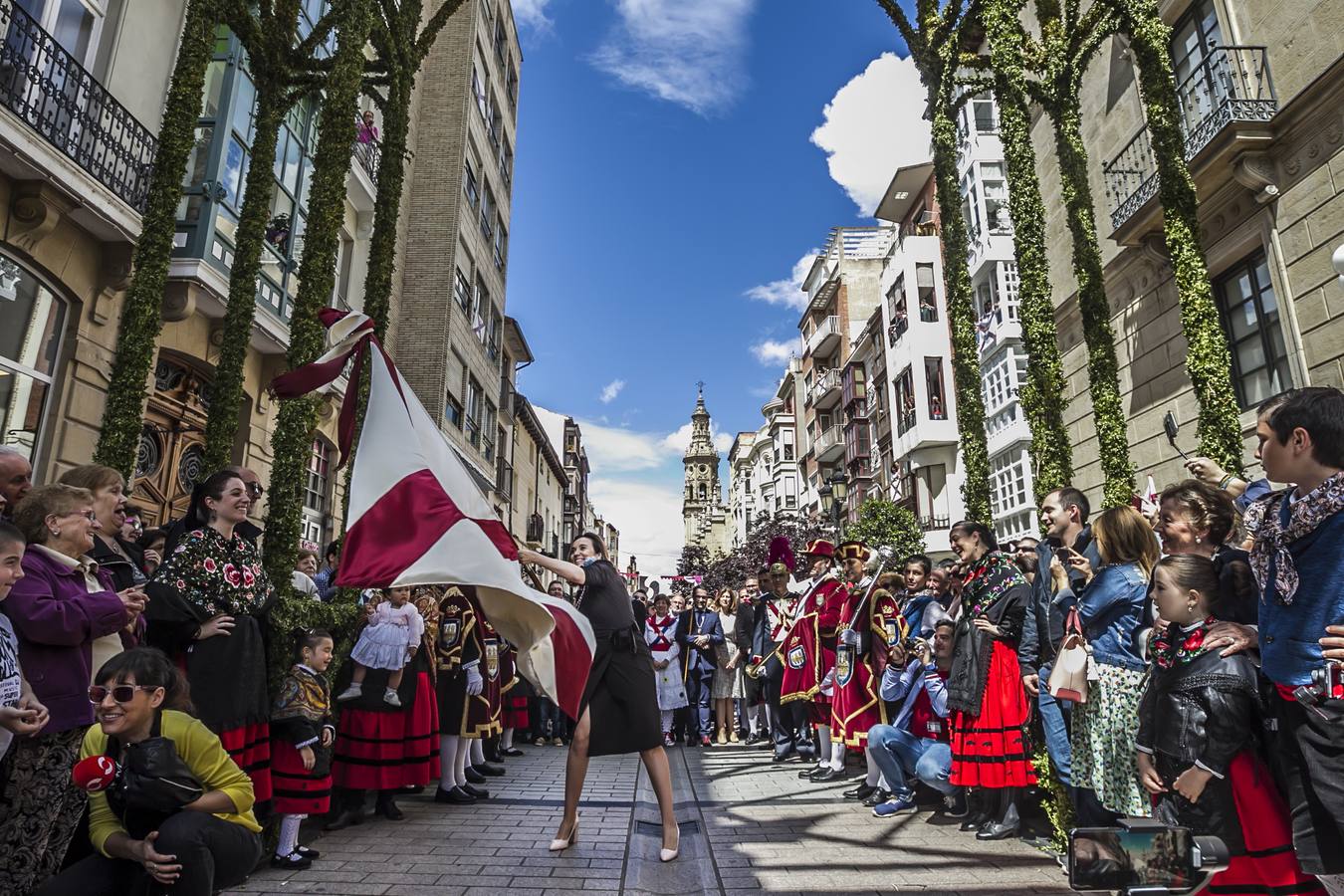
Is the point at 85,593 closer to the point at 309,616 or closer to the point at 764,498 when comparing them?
the point at 309,616

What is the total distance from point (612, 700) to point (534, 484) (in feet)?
120

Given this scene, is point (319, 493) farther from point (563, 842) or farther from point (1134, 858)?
point (1134, 858)

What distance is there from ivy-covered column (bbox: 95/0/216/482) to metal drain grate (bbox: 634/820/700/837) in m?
4.61

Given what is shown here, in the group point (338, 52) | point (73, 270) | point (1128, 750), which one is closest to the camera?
point (1128, 750)

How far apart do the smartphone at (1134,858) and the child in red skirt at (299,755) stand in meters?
4.82

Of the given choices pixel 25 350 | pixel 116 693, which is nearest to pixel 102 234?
pixel 25 350

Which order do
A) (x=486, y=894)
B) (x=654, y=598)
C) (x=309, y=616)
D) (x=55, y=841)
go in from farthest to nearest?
1. (x=654, y=598)
2. (x=309, y=616)
3. (x=486, y=894)
4. (x=55, y=841)

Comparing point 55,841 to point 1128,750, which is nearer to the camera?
point 55,841

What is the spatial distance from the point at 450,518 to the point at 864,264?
46.0 meters

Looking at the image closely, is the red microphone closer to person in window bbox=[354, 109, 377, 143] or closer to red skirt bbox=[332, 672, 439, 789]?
red skirt bbox=[332, 672, 439, 789]

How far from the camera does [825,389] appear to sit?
1852 inches

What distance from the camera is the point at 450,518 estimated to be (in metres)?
4.46

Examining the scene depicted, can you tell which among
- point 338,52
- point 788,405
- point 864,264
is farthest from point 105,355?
point 788,405

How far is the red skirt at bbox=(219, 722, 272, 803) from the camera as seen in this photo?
14.6 ft
